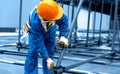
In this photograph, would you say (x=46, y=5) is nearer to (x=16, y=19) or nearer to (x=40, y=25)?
(x=40, y=25)

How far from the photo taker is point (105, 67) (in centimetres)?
481

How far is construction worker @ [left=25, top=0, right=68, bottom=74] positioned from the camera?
2.86 m

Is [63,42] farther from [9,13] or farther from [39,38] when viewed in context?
[9,13]

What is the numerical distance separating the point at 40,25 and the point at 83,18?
11.2 meters

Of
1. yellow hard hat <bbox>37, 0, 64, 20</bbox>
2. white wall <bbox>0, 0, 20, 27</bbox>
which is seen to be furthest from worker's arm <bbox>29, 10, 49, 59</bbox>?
white wall <bbox>0, 0, 20, 27</bbox>

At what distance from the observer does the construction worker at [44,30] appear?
286cm

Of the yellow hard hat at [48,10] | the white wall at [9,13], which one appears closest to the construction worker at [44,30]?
the yellow hard hat at [48,10]

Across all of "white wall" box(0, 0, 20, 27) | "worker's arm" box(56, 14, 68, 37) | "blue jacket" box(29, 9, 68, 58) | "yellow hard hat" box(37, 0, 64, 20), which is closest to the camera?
"yellow hard hat" box(37, 0, 64, 20)

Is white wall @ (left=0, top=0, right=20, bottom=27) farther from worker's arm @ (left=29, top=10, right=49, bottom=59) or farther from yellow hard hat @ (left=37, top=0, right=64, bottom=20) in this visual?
yellow hard hat @ (left=37, top=0, right=64, bottom=20)

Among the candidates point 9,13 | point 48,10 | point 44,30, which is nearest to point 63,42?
point 44,30

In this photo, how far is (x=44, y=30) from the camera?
3.14 meters

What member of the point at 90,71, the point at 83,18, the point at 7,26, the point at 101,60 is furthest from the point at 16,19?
the point at 90,71

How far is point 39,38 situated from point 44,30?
111 mm

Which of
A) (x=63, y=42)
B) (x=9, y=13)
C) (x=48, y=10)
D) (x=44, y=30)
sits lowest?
(x=63, y=42)
